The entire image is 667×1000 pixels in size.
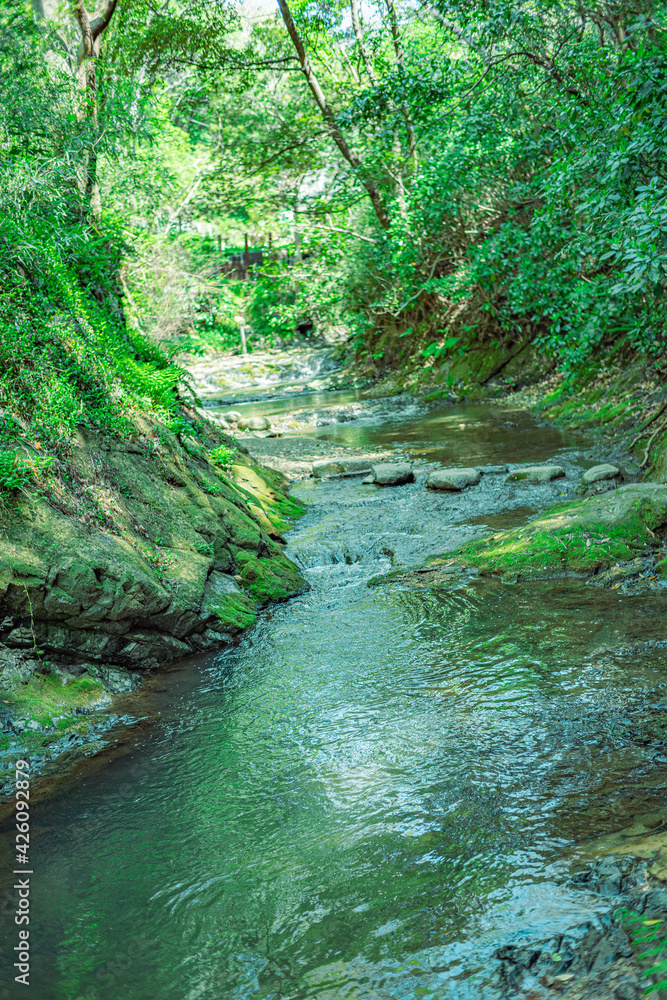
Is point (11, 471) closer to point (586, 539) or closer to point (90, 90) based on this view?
point (586, 539)

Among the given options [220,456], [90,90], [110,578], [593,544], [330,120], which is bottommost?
[593,544]

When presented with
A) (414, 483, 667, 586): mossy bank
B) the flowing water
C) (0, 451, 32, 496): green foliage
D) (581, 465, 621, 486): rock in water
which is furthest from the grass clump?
(581, 465, 621, 486): rock in water

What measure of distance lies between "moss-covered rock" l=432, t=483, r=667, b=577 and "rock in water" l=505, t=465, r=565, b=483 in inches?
101

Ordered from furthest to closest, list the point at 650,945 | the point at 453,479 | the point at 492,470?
the point at 492,470 → the point at 453,479 → the point at 650,945

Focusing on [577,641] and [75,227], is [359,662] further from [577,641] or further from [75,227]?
[75,227]

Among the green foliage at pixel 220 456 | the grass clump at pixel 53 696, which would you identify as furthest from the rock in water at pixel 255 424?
the grass clump at pixel 53 696

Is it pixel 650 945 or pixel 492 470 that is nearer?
pixel 650 945

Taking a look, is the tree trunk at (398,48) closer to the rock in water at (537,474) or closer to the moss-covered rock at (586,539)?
the rock in water at (537,474)

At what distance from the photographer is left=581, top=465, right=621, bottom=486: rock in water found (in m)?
9.20

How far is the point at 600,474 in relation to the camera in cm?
923

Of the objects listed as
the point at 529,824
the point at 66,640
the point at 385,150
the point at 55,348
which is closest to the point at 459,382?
the point at 385,150

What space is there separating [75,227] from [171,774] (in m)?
6.86

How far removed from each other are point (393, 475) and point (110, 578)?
20.8 feet

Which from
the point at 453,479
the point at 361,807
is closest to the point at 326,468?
the point at 453,479
